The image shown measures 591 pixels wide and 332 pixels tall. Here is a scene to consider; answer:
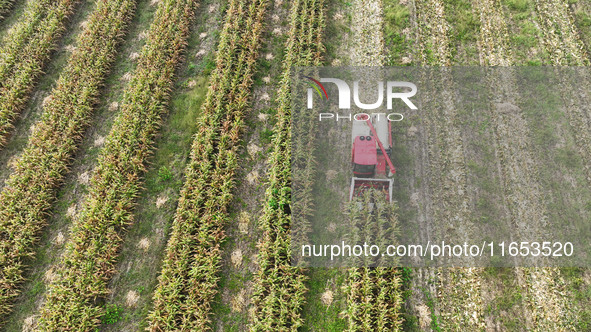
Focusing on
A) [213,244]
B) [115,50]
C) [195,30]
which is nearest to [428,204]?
[213,244]

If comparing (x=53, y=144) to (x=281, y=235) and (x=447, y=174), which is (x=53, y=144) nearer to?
(x=281, y=235)

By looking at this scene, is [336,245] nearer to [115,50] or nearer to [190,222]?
[190,222]

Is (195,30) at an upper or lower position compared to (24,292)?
upper

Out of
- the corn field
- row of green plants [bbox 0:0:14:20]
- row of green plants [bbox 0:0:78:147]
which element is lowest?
the corn field

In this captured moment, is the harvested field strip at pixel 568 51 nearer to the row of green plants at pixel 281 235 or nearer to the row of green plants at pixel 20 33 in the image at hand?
the row of green plants at pixel 281 235

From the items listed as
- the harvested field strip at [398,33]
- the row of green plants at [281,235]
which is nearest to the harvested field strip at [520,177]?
the harvested field strip at [398,33]

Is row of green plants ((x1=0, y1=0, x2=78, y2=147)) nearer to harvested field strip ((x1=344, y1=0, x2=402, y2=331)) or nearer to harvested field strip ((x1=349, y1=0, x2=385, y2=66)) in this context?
harvested field strip ((x1=349, y1=0, x2=385, y2=66))

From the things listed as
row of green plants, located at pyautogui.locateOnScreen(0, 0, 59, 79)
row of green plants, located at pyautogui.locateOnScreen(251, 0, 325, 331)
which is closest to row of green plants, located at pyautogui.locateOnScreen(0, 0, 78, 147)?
row of green plants, located at pyautogui.locateOnScreen(0, 0, 59, 79)
